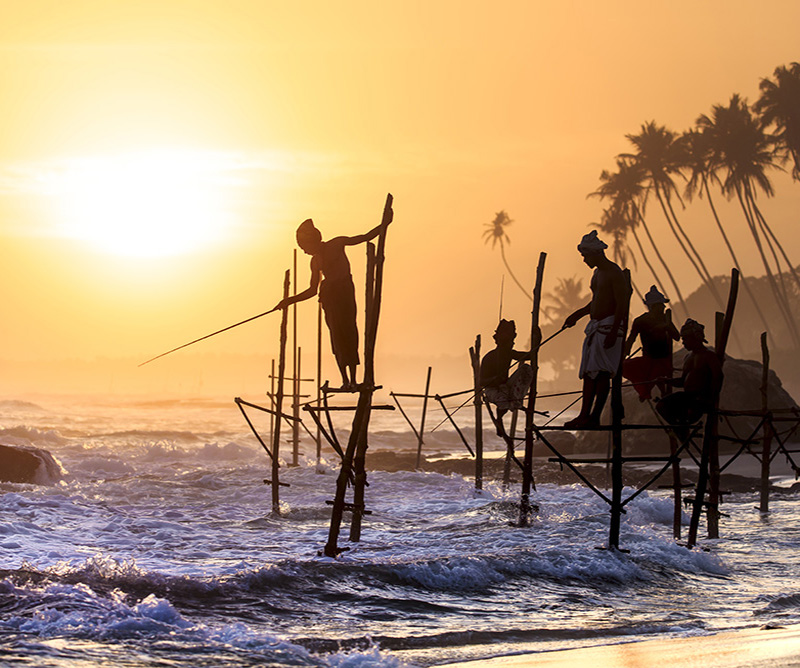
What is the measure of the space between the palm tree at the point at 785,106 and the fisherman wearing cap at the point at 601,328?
5539cm

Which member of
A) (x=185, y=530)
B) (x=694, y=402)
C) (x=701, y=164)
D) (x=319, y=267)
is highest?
(x=701, y=164)

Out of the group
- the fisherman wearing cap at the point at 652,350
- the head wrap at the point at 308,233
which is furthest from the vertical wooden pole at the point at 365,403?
the fisherman wearing cap at the point at 652,350

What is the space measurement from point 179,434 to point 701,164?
127 ft

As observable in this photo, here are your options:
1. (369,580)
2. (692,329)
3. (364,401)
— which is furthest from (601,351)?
(369,580)

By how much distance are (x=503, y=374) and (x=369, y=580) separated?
14.0ft

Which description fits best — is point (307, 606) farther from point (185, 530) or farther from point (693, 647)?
point (185, 530)

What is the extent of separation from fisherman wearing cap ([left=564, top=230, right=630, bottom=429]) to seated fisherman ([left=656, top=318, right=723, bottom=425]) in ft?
4.27

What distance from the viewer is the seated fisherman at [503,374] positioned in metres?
15.6

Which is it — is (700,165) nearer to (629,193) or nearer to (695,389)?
(629,193)

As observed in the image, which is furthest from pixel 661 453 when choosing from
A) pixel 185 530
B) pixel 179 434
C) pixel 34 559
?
pixel 179 434

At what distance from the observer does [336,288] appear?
1222 cm

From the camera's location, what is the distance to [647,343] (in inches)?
579

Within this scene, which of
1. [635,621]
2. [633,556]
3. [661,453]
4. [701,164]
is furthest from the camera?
[701,164]

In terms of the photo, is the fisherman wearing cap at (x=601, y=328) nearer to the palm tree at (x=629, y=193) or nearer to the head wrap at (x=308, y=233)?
the head wrap at (x=308, y=233)
